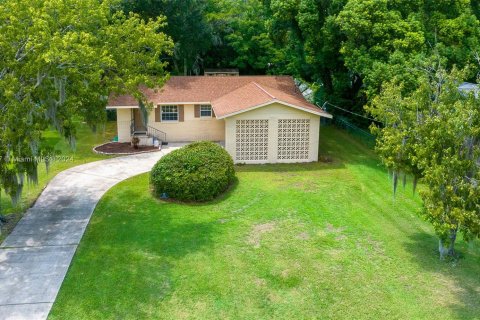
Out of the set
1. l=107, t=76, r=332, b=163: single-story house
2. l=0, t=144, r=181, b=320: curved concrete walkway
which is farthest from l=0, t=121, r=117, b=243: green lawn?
l=107, t=76, r=332, b=163: single-story house

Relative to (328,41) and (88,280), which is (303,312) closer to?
(88,280)

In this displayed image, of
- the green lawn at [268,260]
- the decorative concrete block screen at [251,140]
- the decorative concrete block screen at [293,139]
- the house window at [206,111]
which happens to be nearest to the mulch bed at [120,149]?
the house window at [206,111]

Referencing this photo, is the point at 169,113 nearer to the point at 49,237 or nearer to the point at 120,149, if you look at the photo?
the point at 120,149

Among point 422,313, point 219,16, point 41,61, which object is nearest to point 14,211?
point 41,61

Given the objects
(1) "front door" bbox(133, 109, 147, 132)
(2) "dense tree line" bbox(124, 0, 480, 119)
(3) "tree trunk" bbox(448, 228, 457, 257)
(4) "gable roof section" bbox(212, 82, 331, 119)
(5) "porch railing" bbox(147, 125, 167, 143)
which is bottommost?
(3) "tree trunk" bbox(448, 228, 457, 257)

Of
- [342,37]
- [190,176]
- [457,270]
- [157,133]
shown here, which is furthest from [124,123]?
[457,270]

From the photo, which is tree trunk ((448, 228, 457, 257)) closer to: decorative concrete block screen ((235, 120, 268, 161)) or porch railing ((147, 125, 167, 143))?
decorative concrete block screen ((235, 120, 268, 161))
